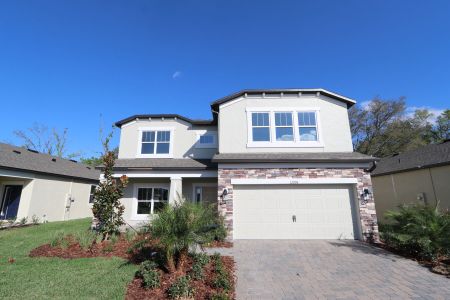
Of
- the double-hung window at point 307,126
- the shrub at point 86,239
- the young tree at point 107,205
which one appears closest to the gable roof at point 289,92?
the double-hung window at point 307,126

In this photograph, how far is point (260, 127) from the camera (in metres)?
12.0

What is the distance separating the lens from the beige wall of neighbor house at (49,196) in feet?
49.4

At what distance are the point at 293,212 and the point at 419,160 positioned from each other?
1006 cm

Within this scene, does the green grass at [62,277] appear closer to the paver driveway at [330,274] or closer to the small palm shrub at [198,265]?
the small palm shrub at [198,265]

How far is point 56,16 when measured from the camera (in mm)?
11461

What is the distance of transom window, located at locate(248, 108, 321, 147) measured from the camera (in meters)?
11.7

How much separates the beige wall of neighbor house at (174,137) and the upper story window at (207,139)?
0.41 feet

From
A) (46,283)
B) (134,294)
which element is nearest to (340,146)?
(134,294)

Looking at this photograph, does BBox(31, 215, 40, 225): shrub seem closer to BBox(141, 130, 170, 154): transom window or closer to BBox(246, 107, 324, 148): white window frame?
BBox(141, 130, 170, 154): transom window

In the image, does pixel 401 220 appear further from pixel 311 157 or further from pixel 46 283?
pixel 46 283

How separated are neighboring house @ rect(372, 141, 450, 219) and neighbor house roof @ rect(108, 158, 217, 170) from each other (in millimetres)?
12017

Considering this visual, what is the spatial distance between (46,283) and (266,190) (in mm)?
8172

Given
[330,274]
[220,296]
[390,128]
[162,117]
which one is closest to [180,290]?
[220,296]

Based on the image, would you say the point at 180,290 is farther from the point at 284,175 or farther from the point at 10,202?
the point at 10,202
